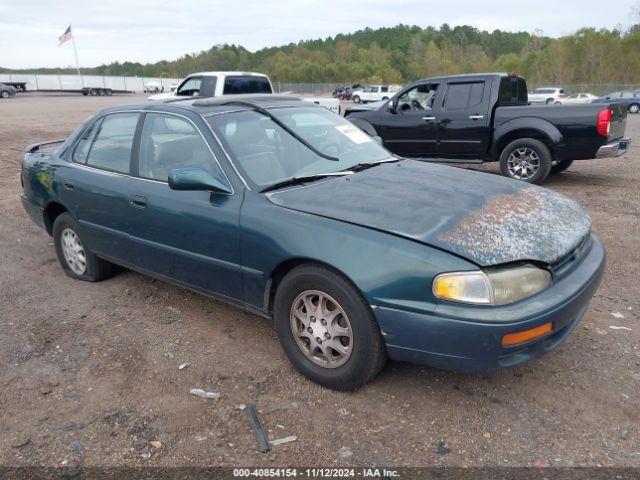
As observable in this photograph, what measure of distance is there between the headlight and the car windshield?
1357 mm

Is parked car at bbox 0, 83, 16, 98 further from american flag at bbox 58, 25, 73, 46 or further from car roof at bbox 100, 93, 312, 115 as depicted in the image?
car roof at bbox 100, 93, 312, 115

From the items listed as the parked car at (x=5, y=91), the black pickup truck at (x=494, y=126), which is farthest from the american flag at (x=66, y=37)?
the black pickup truck at (x=494, y=126)

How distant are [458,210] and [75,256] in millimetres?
3562

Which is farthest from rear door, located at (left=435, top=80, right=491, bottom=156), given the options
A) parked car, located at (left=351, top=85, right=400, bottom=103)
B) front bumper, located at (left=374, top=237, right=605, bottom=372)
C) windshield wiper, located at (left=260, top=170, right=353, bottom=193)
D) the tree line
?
the tree line

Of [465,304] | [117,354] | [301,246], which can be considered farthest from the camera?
[117,354]

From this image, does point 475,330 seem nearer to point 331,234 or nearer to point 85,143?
point 331,234

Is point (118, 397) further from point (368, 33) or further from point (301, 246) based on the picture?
point (368, 33)

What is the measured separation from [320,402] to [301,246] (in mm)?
890

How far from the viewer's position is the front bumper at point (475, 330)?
2.51m

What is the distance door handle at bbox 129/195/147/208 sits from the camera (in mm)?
3805

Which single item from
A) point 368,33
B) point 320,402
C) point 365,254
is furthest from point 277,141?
point 368,33

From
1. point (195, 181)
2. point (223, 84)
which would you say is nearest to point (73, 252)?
point (195, 181)

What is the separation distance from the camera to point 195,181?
3.26m

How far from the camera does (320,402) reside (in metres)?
2.97
